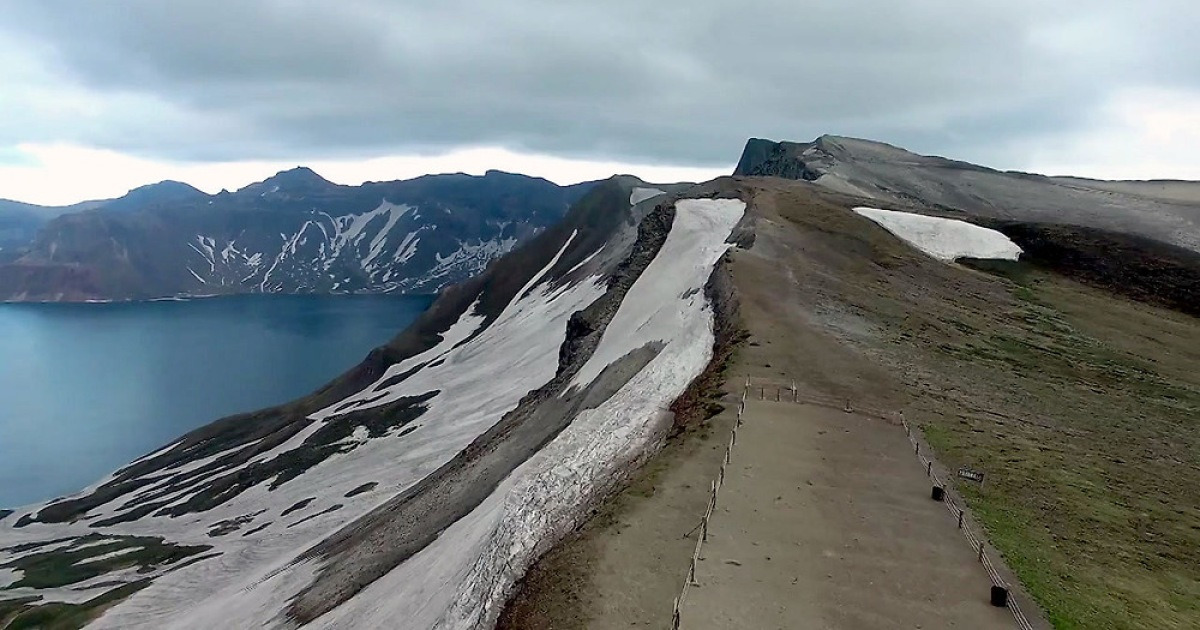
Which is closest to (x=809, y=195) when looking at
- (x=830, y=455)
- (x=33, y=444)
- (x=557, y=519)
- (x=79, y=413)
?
(x=830, y=455)

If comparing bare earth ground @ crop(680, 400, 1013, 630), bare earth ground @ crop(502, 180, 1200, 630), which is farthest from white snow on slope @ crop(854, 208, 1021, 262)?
bare earth ground @ crop(680, 400, 1013, 630)

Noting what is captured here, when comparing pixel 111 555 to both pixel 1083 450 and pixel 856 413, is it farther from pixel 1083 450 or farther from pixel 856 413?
pixel 1083 450

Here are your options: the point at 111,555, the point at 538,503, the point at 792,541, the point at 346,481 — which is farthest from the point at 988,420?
the point at 111,555

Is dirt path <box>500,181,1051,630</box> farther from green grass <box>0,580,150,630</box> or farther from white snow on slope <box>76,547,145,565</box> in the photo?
white snow on slope <box>76,547,145,565</box>

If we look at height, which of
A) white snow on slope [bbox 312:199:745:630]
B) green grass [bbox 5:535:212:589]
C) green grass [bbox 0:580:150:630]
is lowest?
green grass [bbox 5:535:212:589]

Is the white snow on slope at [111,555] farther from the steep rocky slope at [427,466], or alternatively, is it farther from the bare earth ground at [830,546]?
the bare earth ground at [830,546]

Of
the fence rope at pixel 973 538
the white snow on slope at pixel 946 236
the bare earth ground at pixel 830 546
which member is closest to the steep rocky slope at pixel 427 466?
the bare earth ground at pixel 830 546

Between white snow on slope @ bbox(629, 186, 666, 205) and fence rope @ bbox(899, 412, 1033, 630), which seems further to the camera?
white snow on slope @ bbox(629, 186, 666, 205)
